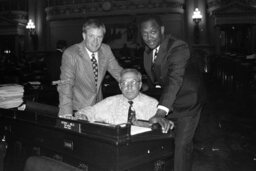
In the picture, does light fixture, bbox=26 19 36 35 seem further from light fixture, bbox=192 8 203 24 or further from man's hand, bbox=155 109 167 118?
man's hand, bbox=155 109 167 118

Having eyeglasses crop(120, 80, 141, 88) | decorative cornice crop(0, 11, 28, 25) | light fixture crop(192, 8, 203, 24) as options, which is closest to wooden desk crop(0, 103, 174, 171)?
eyeglasses crop(120, 80, 141, 88)

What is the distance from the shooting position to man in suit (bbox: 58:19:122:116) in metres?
2.13

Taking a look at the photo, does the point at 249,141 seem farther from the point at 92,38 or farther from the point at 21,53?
the point at 21,53

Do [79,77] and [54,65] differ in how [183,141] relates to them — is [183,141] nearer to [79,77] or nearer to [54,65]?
[79,77]

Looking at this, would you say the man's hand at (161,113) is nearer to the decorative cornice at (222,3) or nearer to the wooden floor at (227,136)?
the wooden floor at (227,136)

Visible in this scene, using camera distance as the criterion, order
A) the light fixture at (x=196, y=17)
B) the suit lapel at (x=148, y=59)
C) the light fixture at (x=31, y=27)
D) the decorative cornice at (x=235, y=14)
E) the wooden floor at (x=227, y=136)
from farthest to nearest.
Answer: the light fixture at (x=31, y=27) → the light fixture at (x=196, y=17) → the decorative cornice at (x=235, y=14) → the wooden floor at (x=227, y=136) → the suit lapel at (x=148, y=59)

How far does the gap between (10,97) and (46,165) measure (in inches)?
42.6

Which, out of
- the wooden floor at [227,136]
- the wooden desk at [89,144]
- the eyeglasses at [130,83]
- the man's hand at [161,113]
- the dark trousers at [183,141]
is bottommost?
the wooden floor at [227,136]

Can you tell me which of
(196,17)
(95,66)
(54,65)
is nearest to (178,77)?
(95,66)

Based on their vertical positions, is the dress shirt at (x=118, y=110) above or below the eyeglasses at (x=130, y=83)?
below

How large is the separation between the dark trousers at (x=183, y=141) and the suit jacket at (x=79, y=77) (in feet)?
2.29

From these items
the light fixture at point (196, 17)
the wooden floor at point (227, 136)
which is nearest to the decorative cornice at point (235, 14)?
the light fixture at point (196, 17)

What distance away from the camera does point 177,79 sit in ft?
6.41

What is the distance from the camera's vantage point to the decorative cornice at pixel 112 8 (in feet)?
43.5
